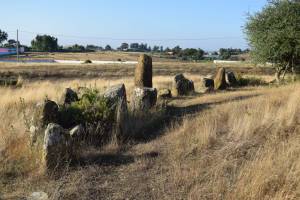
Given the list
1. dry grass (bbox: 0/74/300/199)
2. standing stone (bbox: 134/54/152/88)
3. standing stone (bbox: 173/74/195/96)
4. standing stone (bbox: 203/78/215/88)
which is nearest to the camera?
dry grass (bbox: 0/74/300/199)

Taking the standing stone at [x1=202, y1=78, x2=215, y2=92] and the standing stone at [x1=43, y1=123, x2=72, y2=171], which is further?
the standing stone at [x1=202, y1=78, x2=215, y2=92]

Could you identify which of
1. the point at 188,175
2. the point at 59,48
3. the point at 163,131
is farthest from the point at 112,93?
the point at 59,48

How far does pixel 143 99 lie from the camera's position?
12.2 meters

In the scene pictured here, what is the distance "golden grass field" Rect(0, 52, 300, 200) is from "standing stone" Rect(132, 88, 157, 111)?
2054mm

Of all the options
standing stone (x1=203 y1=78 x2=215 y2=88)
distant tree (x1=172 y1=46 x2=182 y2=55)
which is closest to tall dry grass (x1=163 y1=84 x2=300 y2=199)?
standing stone (x1=203 y1=78 x2=215 y2=88)

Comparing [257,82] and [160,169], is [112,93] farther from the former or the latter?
[257,82]

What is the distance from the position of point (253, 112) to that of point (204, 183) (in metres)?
4.16

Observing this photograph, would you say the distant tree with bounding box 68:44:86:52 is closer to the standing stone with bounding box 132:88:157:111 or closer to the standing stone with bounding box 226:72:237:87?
the standing stone with bounding box 226:72:237:87

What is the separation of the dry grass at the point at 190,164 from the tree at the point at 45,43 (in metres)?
124

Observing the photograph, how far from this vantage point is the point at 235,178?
5.99 meters

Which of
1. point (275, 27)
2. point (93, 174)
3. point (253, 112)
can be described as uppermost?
point (275, 27)

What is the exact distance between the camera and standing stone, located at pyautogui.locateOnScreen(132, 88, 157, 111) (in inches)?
460

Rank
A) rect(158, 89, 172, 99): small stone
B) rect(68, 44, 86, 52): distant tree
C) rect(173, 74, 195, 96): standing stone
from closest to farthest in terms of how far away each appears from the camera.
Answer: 1. rect(158, 89, 172, 99): small stone
2. rect(173, 74, 195, 96): standing stone
3. rect(68, 44, 86, 52): distant tree

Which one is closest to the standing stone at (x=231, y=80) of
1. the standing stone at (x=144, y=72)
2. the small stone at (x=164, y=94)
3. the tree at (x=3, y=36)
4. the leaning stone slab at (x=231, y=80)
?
the leaning stone slab at (x=231, y=80)
